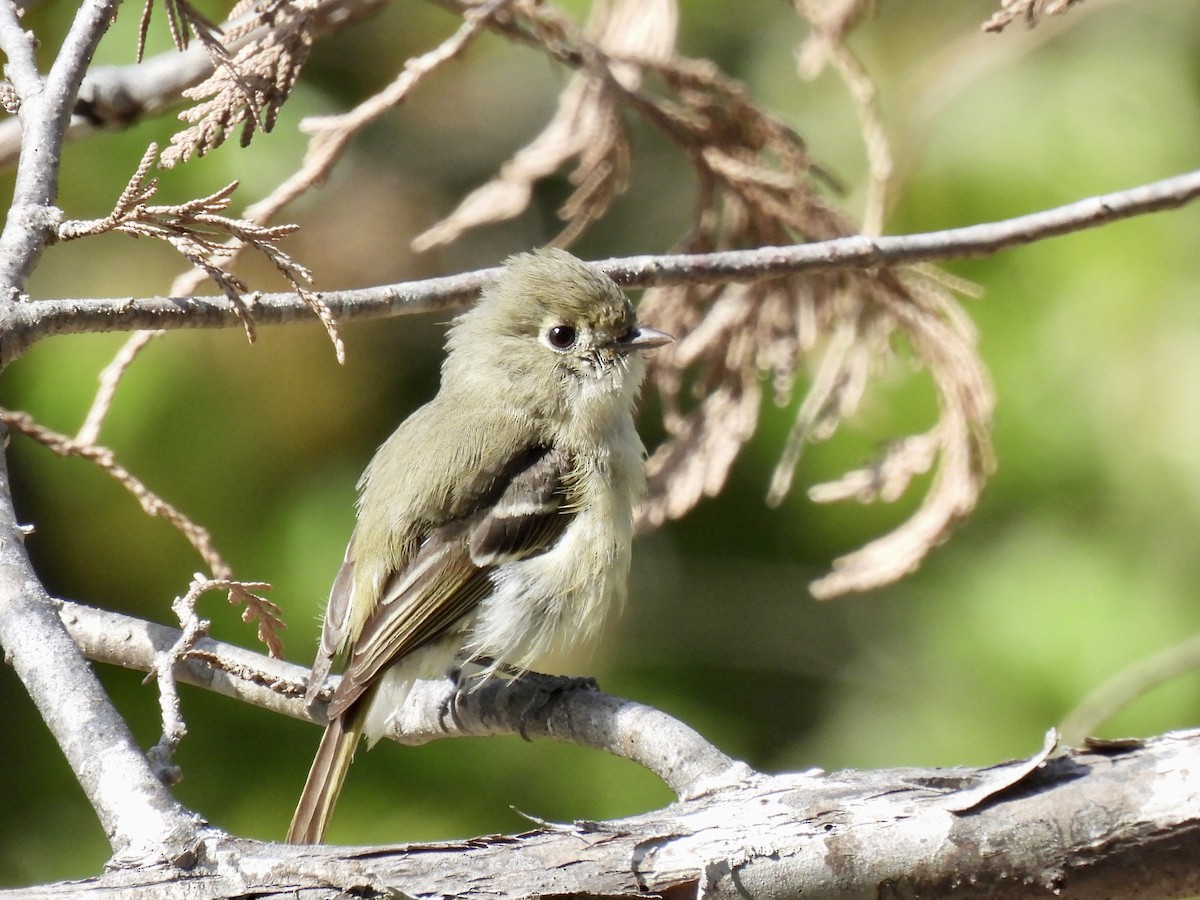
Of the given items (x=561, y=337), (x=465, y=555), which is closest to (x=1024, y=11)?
(x=561, y=337)

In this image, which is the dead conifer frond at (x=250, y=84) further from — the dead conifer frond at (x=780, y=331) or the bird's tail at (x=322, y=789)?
the bird's tail at (x=322, y=789)

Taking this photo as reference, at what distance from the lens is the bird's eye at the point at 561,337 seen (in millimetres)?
3659

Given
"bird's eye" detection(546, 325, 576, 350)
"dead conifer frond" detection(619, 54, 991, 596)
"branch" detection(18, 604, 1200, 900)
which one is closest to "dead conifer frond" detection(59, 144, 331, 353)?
"branch" detection(18, 604, 1200, 900)

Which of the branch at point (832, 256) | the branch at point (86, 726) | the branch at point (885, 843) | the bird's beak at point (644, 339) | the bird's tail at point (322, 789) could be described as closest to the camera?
the branch at point (86, 726)

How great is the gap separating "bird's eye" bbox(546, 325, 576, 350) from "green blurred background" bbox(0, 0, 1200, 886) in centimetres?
62

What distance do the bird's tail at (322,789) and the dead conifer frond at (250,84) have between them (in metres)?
1.27

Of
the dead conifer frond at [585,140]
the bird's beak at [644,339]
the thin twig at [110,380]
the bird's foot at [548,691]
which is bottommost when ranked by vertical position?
the bird's foot at [548,691]

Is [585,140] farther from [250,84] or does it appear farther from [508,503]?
[250,84]

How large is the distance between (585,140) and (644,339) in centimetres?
51

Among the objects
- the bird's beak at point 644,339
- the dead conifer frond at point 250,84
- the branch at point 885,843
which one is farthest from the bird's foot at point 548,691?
the dead conifer frond at point 250,84

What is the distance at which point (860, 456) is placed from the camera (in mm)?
4387

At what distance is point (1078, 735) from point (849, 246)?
1.40 m

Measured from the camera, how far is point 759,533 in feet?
16.6

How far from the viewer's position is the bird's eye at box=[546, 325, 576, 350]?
12.0ft
